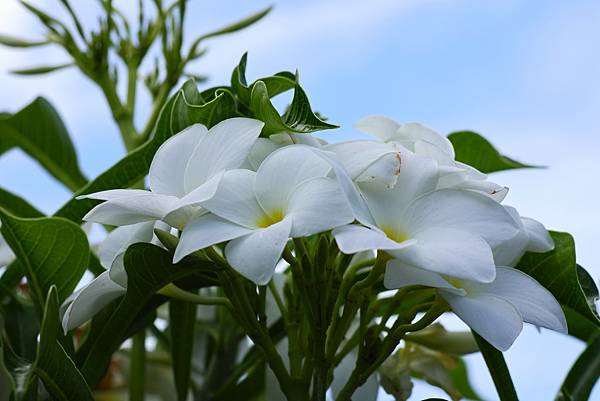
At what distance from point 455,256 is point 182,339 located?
0.40 metres

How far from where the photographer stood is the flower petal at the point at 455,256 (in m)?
0.40

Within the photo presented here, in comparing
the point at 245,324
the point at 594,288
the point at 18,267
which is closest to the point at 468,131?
the point at 594,288

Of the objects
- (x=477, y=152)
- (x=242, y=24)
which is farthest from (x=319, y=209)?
(x=242, y=24)

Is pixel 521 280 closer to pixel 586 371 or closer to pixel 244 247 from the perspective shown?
pixel 244 247

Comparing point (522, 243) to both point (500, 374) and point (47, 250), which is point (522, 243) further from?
point (47, 250)

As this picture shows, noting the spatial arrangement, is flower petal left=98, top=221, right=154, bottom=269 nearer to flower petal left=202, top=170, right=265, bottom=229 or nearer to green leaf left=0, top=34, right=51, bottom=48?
flower petal left=202, top=170, right=265, bottom=229

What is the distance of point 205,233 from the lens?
1.41 ft

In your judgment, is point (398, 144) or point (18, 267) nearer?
point (398, 144)

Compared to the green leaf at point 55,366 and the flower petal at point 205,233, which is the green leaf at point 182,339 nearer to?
the green leaf at point 55,366

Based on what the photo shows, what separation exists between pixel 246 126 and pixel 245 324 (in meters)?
0.13

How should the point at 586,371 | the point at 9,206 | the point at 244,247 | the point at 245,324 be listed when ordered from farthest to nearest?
the point at 9,206, the point at 586,371, the point at 245,324, the point at 244,247

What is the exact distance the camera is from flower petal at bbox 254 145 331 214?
454 mm

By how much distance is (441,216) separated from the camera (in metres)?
0.46

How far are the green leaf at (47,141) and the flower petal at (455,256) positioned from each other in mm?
666
